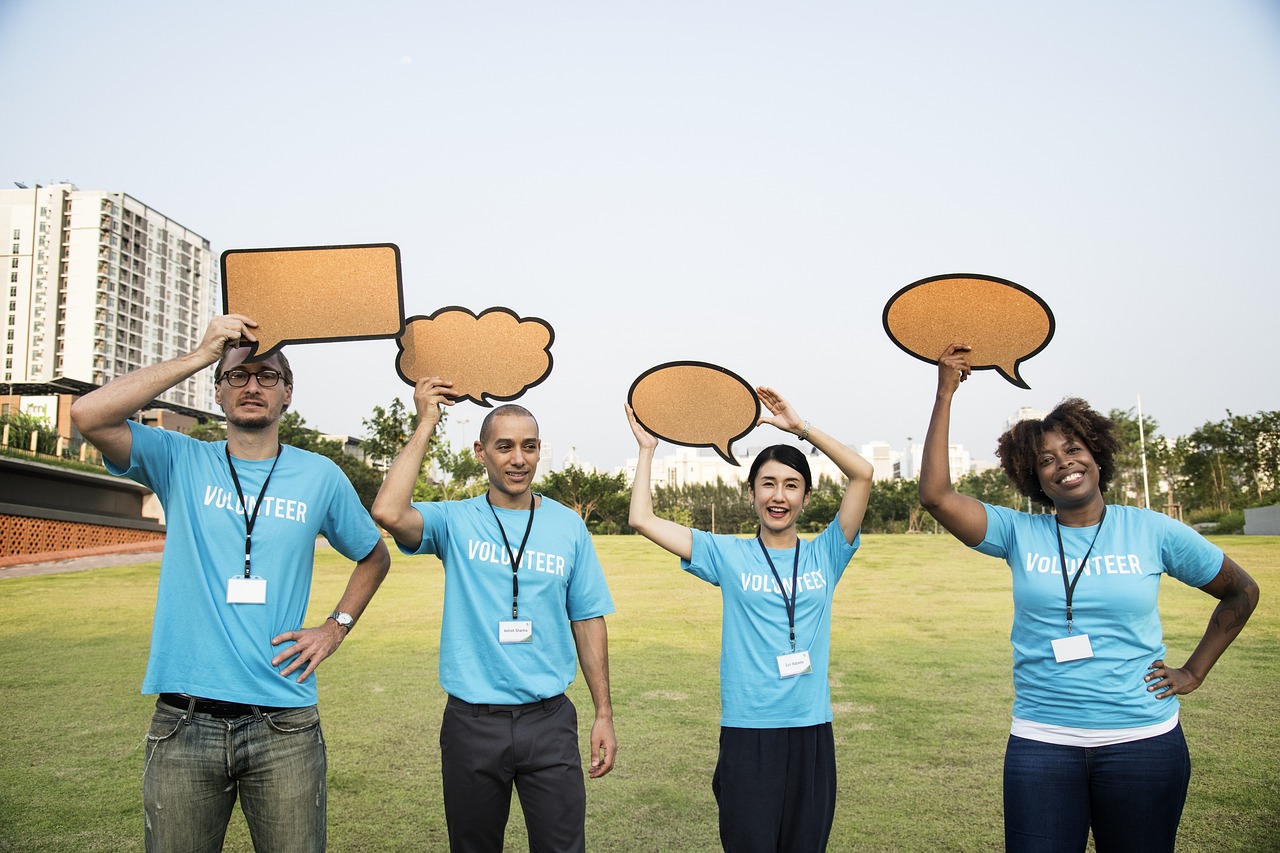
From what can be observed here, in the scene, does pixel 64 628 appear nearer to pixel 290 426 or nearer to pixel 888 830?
pixel 888 830

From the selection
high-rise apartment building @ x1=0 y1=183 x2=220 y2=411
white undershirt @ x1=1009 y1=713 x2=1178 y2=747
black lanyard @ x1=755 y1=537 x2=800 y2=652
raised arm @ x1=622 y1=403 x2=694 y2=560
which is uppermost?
high-rise apartment building @ x1=0 y1=183 x2=220 y2=411

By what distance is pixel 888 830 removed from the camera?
4355 mm

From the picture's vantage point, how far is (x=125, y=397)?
8.02 feet

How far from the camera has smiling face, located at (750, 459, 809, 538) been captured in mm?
3137

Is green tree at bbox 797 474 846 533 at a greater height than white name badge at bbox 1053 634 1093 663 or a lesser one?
lesser

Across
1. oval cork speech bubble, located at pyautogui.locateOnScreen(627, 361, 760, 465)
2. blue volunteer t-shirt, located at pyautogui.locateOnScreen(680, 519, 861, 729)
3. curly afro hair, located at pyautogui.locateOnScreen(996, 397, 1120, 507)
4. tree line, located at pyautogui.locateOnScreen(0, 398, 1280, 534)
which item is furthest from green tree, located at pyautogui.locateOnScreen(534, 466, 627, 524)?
curly afro hair, located at pyautogui.locateOnScreen(996, 397, 1120, 507)

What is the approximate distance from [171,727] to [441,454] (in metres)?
30.5

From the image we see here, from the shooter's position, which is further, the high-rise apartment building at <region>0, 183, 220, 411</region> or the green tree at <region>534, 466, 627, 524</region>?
the high-rise apartment building at <region>0, 183, 220, 411</region>

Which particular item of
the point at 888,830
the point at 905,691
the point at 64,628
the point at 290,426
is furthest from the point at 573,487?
the point at 888,830

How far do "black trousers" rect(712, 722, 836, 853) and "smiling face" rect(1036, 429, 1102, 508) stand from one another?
1163mm

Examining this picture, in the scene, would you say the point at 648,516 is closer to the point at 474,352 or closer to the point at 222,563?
the point at 474,352

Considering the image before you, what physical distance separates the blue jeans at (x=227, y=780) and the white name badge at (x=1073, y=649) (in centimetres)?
235

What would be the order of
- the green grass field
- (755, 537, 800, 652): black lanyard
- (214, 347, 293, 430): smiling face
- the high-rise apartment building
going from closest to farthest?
(214, 347, 293, 430): smiling face, (755, 537, 800, 652): black lanyard, the green grass field, the high-rise apartment building

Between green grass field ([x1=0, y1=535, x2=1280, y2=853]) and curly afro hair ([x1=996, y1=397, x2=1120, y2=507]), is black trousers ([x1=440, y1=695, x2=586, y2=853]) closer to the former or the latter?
green grass field ([x1=0, y1=535, x2=1280, y2=853])
